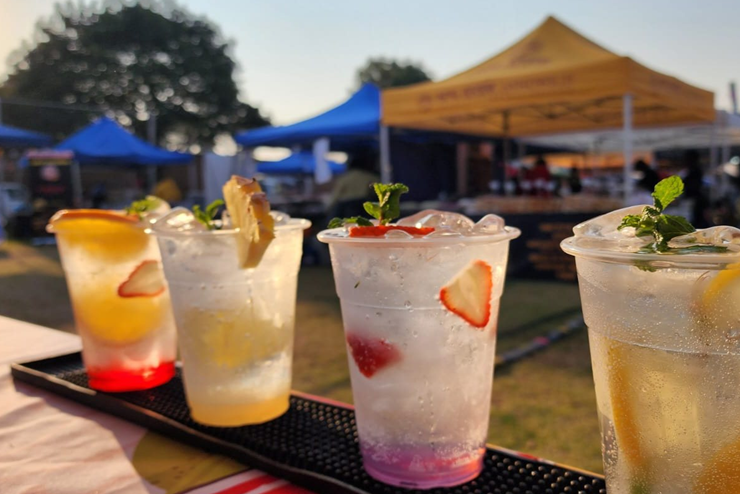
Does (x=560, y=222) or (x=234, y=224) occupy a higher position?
(x=234, y=224)

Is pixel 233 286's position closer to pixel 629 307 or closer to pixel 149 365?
pixel 149 365

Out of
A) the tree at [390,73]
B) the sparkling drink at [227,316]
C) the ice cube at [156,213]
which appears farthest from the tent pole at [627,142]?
the tree at [390,73]

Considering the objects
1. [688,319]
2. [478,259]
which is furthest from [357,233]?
[688,319]

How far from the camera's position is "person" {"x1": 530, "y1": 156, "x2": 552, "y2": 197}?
5.84 metres

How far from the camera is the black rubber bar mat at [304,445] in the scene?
26.9 inches

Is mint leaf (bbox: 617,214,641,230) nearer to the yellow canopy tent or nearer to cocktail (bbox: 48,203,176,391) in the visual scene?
cocktail (bbox: 48,203,176,391)

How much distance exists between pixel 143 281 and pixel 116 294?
0.06m

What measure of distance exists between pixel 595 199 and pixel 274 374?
479cm

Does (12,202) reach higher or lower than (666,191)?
lower

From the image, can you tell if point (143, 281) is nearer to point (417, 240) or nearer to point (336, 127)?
point (417, 240)

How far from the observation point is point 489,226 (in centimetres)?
71

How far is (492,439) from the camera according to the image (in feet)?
6.81

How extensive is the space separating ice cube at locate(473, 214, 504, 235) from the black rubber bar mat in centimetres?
30

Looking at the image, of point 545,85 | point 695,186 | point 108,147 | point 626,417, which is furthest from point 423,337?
point 108,147
